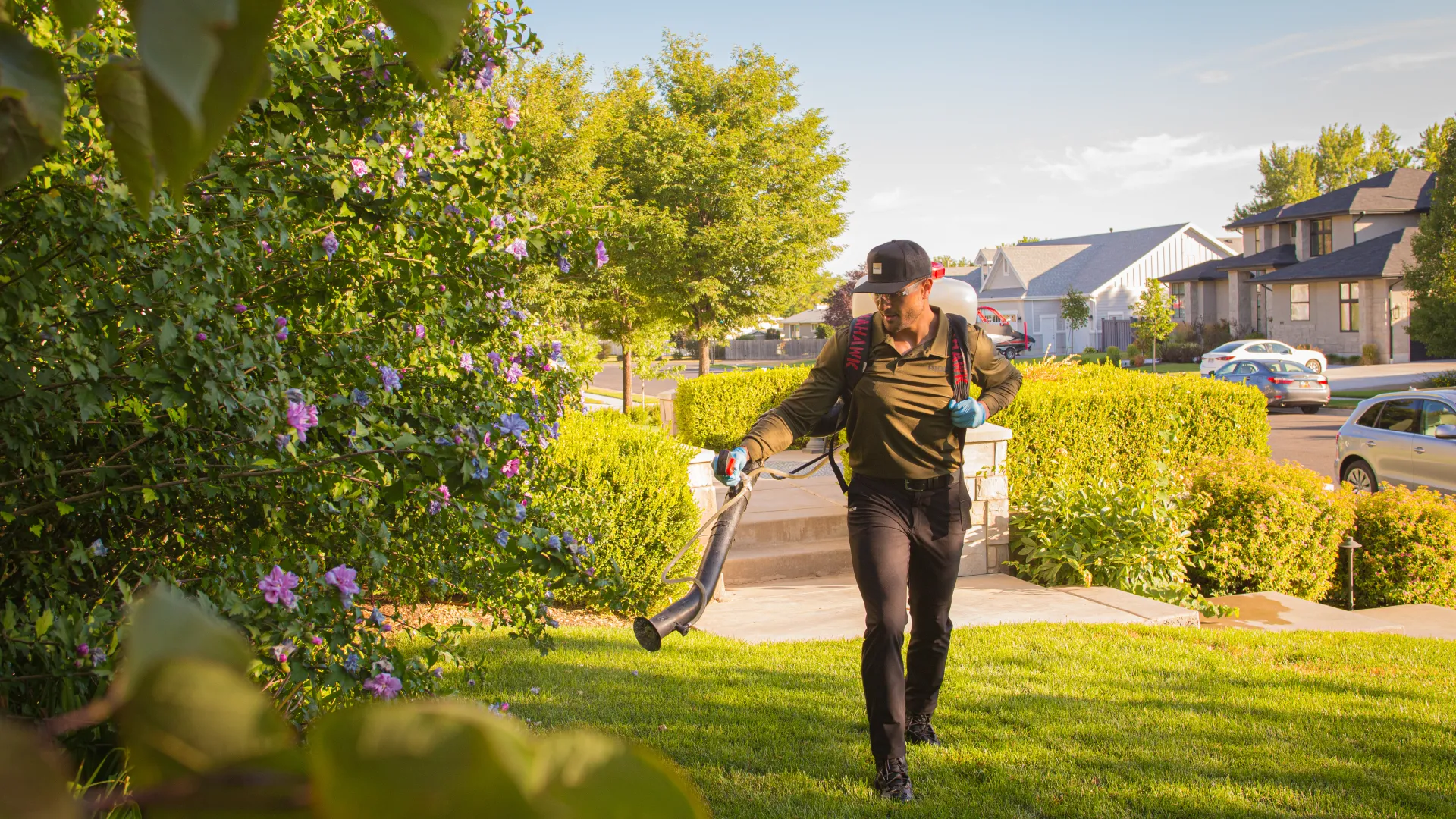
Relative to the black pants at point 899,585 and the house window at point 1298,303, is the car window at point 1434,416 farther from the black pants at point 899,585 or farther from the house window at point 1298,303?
the house window at point 1298,303

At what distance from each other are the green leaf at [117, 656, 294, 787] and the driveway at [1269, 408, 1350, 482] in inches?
653

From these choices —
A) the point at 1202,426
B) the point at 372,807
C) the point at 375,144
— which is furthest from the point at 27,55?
the point at 1202,426

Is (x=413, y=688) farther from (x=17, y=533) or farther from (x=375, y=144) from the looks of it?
(x=375, y=144)

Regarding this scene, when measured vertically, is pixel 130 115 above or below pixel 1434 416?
above

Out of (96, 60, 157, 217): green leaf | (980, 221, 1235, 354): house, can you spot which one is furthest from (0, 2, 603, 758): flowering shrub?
(980, 221, 1235, 354): house

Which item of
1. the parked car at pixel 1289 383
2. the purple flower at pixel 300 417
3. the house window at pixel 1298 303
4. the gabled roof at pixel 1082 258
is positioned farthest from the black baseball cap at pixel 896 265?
the gabled roof at pixel 1082 258

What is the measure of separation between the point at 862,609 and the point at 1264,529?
3755 millimetres

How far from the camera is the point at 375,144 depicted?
138 inches

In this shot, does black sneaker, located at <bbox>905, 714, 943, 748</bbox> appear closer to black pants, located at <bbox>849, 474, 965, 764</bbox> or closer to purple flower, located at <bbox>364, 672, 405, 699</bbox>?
black pants, located at <bbox>849, 474, 965, 764</bbox>

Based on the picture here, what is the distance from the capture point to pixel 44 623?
2.67 metres

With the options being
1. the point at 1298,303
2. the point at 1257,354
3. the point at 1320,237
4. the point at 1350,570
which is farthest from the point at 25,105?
the point at 1320,237

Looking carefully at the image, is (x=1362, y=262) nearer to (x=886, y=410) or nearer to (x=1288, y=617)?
(x=1288, y=617)

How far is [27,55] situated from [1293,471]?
10708 millimetres

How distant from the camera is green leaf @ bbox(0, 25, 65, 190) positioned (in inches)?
14.7
